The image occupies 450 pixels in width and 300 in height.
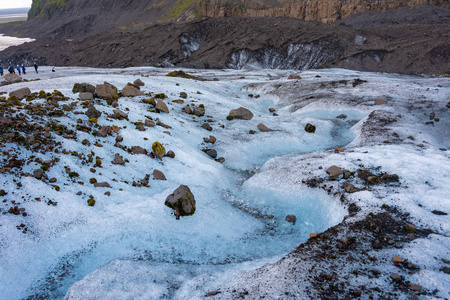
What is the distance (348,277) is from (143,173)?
8119mm

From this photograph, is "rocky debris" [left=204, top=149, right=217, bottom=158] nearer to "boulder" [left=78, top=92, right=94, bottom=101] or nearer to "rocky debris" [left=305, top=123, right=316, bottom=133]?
"rocky debris" [left=305, top=123, right=316, bottom=133]

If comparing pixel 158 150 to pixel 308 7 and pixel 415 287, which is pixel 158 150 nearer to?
pixel 415 287

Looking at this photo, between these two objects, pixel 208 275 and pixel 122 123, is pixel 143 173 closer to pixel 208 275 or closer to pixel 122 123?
pixel 122 123

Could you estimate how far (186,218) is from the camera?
9344 millimetres

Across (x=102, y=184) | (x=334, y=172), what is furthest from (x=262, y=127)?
(x=102, y=184)

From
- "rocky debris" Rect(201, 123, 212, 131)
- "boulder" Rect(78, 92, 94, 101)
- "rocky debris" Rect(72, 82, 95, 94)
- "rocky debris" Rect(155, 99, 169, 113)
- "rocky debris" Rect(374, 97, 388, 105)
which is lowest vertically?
"rocky debris" Rect(201, 123, 212, 131)

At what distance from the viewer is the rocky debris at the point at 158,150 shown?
12.3m

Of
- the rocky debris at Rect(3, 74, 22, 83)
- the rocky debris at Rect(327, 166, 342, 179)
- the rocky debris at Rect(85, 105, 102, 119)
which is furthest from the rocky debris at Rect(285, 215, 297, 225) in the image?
the rocky debris at Rect(3, 74, 22, 83)

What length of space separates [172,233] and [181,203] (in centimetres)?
112

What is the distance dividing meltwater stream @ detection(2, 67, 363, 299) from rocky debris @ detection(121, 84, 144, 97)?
15.8 ft

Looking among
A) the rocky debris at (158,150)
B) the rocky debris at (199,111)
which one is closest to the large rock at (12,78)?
the rocky debris at (199,111)

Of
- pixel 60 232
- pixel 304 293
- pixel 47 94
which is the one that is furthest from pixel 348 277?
pixel 47 94

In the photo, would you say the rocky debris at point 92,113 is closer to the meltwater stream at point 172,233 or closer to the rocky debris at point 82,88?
the meltwater stream at point 172,233

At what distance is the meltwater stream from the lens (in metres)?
6.53
